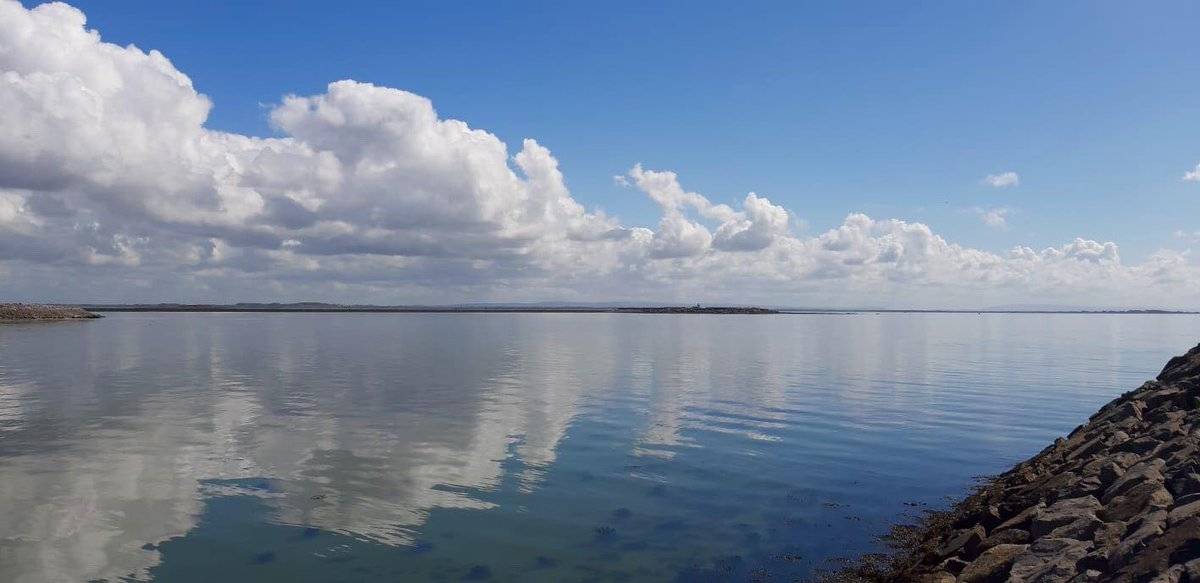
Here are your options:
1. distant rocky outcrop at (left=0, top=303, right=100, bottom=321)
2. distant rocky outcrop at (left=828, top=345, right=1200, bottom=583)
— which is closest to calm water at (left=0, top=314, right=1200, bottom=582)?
distant rocky outcrop at (left=828, top=345, right=1200, bottom=583)

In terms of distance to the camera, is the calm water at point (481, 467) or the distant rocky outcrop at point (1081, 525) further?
the calm water at point (481, 467)

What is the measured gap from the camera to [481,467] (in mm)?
23797

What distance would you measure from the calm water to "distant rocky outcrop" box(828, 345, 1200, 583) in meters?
1.65

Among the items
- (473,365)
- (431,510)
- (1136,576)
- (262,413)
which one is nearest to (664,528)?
(431,510)

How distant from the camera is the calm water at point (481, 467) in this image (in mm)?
15789

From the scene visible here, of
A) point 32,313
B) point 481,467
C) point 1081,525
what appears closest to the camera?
point 1081,525

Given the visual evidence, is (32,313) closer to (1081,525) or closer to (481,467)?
(481,467)

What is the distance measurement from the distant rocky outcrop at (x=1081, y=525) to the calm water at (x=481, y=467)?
5.42ft

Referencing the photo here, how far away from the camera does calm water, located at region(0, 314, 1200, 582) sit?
15789mm

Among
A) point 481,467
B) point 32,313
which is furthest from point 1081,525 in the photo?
point 32,313

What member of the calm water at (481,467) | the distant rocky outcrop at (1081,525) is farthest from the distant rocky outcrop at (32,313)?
the distant rocky outcrop at (1081,525)

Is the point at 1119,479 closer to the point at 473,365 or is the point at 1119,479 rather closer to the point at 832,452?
the point at 832,452

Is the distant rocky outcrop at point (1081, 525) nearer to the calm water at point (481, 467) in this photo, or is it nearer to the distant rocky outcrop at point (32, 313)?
the calm water at point (481, 467)

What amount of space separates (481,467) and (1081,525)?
16640mm
